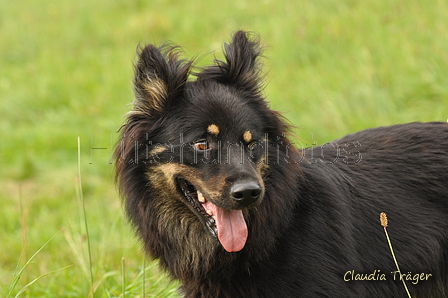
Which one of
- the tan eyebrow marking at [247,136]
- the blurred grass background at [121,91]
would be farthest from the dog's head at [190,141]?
the blurred grass background at [121,91]

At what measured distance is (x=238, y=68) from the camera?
3404 mm

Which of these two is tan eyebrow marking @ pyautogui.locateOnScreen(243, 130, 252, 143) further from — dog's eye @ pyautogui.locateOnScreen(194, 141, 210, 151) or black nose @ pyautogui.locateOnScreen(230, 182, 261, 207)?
black nose @ pyautogui.locateOnScreen(230, 182, 261, 207)

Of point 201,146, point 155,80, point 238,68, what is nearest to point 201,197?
point 201,146

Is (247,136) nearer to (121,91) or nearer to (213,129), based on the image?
(213,129)

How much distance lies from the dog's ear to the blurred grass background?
1094 millimetres

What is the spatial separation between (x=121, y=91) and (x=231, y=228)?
7214 mm

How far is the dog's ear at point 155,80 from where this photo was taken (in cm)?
321

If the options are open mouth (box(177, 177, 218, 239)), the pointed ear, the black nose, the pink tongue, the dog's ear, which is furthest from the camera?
the pointed ear

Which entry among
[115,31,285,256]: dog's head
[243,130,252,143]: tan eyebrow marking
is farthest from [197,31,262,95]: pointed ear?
[243,130,252,143]: tan eyebrow marking

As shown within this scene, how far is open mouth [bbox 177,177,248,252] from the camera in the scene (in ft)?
9.74

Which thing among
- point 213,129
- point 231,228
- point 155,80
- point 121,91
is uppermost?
point 121,91

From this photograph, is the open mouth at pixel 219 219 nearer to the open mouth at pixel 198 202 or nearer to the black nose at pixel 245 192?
the open mouth at pixel 198 202

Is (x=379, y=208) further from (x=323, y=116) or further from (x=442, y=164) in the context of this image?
(x=323, y=116)

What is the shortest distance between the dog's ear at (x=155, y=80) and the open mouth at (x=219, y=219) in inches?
21.2
